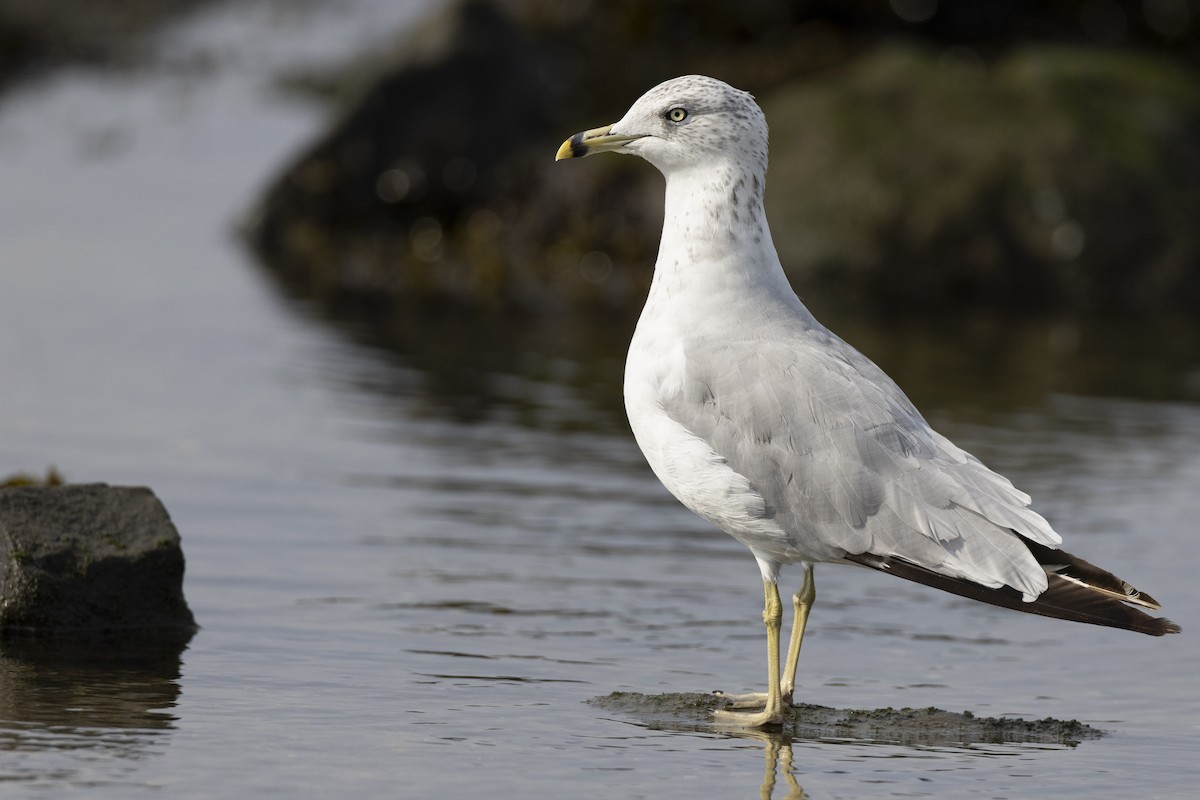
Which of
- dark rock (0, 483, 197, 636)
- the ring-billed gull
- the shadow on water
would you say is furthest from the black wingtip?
dark rock (0, 483, 197, 636)

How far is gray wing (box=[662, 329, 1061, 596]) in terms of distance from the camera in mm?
6387

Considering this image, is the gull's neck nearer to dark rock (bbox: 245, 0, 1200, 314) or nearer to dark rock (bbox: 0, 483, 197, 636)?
dark rock (bbox: 0, 483, 197, 636)

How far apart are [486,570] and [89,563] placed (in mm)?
2293

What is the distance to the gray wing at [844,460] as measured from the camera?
6387 mm

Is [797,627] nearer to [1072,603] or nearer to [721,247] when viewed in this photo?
[1072,603]

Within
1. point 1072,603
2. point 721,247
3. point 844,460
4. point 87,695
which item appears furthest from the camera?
point 721,247

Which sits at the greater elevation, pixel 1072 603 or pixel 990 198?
pixel 990 198

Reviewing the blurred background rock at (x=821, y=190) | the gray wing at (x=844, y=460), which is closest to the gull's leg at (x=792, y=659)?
the gray wing at (x=844, y=460)

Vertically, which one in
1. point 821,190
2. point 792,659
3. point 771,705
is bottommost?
point 771,705

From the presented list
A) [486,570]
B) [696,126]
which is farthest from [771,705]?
[486,570]

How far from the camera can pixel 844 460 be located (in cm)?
657

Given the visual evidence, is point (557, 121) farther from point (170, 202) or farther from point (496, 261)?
point (170, 202)

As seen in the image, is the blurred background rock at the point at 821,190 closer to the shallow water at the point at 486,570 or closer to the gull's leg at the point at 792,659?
the shallow water at the point at 486,570

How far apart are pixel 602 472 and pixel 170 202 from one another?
504 inches
